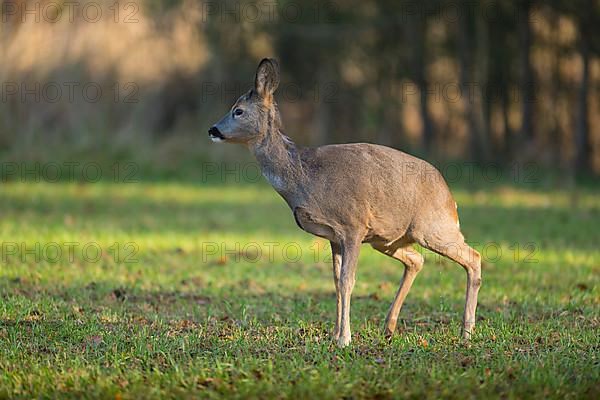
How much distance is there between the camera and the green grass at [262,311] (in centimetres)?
628

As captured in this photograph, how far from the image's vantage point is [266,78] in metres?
8.07

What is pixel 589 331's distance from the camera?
321 inches

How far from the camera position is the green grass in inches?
247

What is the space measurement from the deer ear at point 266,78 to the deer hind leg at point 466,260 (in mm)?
1802

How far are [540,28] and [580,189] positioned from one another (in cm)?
908

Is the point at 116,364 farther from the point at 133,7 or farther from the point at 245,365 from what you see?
the point at 133,7

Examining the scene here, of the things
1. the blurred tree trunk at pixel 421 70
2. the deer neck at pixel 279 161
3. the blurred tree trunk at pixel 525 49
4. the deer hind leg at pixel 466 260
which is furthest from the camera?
the blurred tree trunk at pixel 421 70

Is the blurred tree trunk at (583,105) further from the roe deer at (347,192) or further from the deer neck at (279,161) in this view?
the deer neck at (279,161)

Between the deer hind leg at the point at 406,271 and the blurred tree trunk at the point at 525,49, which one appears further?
the blurred tree trunk at the point at 525,49

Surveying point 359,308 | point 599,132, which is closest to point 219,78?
point 599,132

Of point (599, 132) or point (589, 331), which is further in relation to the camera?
point (599, 132)

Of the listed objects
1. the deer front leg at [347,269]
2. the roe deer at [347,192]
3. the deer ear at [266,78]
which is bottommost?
the deer front leg at [347,269]

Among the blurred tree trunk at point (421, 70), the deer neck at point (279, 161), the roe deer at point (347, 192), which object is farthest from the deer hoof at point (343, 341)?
the blurred tree trunk at point (421, 70)

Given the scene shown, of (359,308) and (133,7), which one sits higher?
(133,7)
